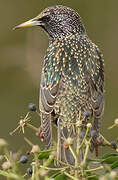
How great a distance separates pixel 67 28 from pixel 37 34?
1883 millimetres

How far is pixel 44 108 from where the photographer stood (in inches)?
190

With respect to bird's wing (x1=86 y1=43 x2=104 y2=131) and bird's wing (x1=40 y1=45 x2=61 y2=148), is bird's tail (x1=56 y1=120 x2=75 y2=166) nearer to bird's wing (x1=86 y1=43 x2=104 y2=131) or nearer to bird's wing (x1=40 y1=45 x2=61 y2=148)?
bird's wing (x1=40 y1=45 x2=61 y2=148)

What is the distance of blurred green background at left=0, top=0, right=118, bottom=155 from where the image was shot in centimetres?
761

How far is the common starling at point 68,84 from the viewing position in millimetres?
4695

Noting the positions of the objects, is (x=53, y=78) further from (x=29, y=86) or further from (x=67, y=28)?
(x=29, y=86)

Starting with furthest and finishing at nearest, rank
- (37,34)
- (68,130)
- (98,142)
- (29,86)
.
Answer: (29,86) < (37,34) < (68,130) < (98,142)

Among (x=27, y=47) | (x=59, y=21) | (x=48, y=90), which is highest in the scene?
(x=59, y=21)

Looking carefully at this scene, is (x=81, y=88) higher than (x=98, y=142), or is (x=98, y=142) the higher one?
(x=81, y=88)

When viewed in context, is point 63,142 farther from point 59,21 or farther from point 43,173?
point 43,173

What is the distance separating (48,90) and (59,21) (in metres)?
0.85

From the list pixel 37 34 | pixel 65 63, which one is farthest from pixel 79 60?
pixel 37 34

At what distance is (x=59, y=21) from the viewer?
5582 mm

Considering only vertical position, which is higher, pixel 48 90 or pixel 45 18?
pixel 45 18

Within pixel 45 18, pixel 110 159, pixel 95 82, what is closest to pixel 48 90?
pixel 95 82
